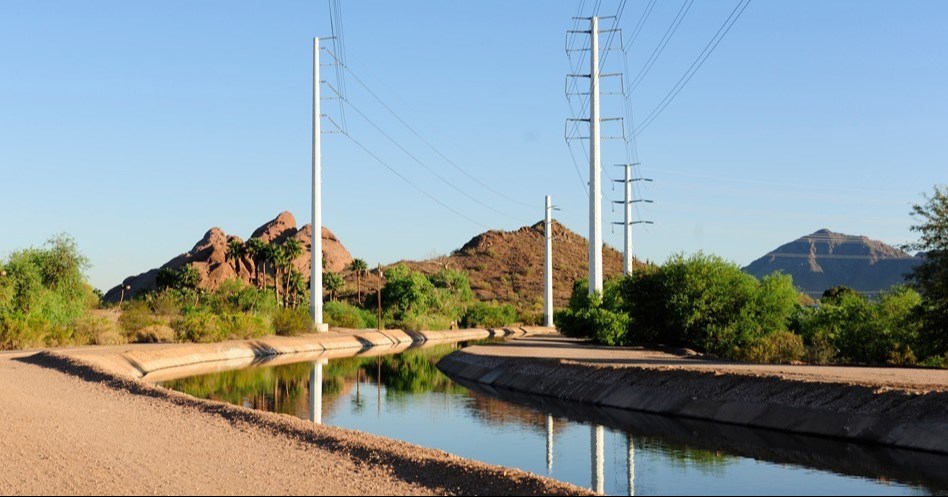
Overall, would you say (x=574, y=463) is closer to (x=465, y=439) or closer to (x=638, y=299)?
(x=465, y=439)

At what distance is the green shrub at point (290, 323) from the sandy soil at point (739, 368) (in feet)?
86.3

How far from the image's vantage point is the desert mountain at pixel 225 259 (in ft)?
463

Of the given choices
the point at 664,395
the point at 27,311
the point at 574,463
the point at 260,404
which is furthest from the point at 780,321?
the point at 27,311

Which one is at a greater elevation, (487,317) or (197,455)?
(487,317)

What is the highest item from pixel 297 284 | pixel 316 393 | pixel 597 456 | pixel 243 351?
pixel 297 284

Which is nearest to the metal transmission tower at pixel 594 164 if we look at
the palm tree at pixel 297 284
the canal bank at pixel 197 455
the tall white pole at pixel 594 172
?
the tall white pole at pixel 594 172

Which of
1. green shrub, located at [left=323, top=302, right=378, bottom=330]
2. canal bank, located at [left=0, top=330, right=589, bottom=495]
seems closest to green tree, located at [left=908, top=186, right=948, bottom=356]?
canal bank, located at [left=0, top=330, right=589, bottom=495]

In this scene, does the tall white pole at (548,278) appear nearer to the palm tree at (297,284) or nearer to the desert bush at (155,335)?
the palm tree at (297,284)

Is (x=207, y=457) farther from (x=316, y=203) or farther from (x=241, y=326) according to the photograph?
(x=316, y=203)

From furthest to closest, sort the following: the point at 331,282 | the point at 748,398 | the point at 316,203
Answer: the point at 331,282 < the point at 316,203 < the point at 748,398

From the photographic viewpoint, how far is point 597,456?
2488 cm

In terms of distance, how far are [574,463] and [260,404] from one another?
15360 millimetres

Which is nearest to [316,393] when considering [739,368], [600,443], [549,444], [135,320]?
[739,368]

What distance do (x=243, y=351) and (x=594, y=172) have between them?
22.7 metres
